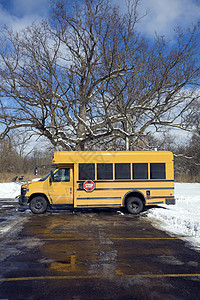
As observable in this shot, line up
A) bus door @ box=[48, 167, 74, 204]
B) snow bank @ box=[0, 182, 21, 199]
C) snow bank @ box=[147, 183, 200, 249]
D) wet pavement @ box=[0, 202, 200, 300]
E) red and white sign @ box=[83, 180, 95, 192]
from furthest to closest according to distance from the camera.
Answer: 1. snow bank @ box=[0, 182, 21, 199]
2. bus door @ box=[48, 167, 74, 204]
3. red and white sign @ box=[83, 180, 95, 192]
4. snow bank @ box=[147, 183, 200, 249]
5. wet pavement @ box=[0, 202, 200, 300]

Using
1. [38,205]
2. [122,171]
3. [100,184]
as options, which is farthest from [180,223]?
[38,205]

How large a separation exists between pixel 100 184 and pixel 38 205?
3.03m

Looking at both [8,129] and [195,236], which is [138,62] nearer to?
[8,129]

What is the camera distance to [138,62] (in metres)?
19.8

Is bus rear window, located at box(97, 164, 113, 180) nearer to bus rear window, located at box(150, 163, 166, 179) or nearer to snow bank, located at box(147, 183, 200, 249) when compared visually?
bus rear window, located at box(150, 163, 166, 179)

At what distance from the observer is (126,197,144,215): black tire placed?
1192cm

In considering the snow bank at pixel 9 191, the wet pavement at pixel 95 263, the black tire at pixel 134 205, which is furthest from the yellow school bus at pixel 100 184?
the snow bank at pixel 9 191

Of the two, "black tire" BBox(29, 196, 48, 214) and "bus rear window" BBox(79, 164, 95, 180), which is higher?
"bus rear window" BBox(79, 164, 95, 180)

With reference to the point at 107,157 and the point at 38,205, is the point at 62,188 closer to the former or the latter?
the point at 38,205

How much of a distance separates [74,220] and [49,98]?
1014 cm

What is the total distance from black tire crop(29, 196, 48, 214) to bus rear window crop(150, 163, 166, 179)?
5.21m

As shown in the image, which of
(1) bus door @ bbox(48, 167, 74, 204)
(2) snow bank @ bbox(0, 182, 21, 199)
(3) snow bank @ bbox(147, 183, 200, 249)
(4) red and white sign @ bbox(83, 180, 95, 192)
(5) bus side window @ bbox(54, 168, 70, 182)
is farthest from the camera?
(2) snow bank @ bbox(0, 182, 21, 199)

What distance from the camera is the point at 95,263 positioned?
543 cm

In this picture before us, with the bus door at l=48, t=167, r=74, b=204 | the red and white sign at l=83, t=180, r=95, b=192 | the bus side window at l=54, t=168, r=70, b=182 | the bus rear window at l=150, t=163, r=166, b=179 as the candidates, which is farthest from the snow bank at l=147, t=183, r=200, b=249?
the bus side window at l=54, t=168, r=70, b=182
